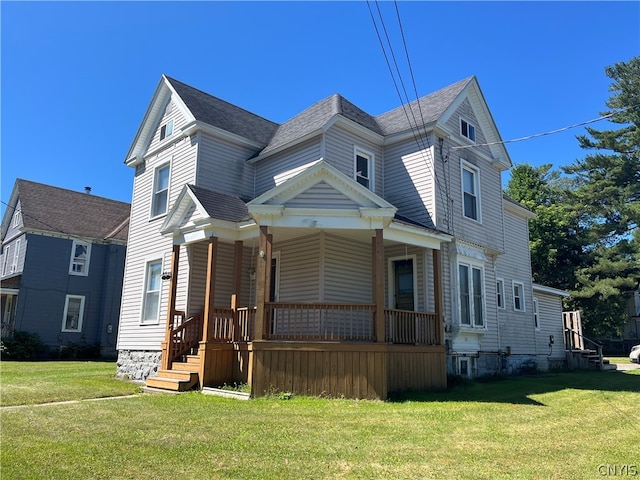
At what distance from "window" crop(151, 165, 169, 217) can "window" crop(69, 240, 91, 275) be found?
11602mm

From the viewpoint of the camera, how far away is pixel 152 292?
14633 mm

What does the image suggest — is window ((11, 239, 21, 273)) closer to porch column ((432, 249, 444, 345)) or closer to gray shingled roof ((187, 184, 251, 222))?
gray shingled roof ((187, 184, 251, 222))

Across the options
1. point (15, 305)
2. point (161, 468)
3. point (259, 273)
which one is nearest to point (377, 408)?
point (259, 273)

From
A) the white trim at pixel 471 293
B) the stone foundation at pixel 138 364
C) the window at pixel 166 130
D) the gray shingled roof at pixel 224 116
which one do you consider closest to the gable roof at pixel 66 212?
the window at pixel 166 130

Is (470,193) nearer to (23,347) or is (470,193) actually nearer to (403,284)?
(403,284)

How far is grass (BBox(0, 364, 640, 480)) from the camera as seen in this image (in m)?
4.82

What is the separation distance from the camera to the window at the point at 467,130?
49.5 feet

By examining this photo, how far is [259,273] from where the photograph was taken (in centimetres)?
990

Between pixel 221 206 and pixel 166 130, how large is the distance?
→ 5.30 meters

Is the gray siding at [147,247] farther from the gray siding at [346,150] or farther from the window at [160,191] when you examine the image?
the gray siding at [346,150]

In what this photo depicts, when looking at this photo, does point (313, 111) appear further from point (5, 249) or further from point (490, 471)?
point (5, 249)

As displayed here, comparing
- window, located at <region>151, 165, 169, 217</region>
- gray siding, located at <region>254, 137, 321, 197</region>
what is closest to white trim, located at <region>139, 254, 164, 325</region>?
window, located at <region>151, 165, 169, 217</region>

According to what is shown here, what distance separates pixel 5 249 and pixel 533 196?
116 ft

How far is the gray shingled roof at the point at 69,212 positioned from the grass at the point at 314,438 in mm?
18161
